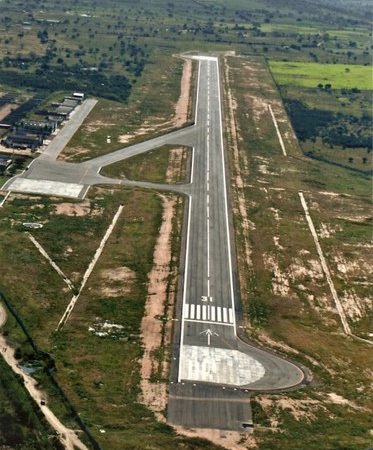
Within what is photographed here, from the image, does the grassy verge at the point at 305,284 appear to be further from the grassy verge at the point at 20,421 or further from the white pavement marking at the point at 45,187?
the white pavement marking at the point at 45,187

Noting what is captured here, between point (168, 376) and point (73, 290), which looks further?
point (73, 290)

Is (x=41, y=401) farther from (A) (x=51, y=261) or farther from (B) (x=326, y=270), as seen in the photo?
(B) (x=326, y=270)

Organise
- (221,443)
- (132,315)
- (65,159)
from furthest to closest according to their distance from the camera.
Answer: (65,159) → (132,315) → (221,443)

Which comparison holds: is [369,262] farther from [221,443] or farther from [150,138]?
[150,138]

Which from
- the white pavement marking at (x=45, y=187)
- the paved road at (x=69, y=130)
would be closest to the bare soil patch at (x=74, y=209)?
the white pavement marking at (x=45, y=187)

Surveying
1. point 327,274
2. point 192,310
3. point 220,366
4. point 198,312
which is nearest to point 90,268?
point 192,310

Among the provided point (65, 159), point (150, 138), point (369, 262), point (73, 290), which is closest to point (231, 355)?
point (73, 290)

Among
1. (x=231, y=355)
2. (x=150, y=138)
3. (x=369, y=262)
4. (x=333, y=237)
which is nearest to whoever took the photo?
(x=231, y=355)

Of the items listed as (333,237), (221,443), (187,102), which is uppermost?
(187,102)
